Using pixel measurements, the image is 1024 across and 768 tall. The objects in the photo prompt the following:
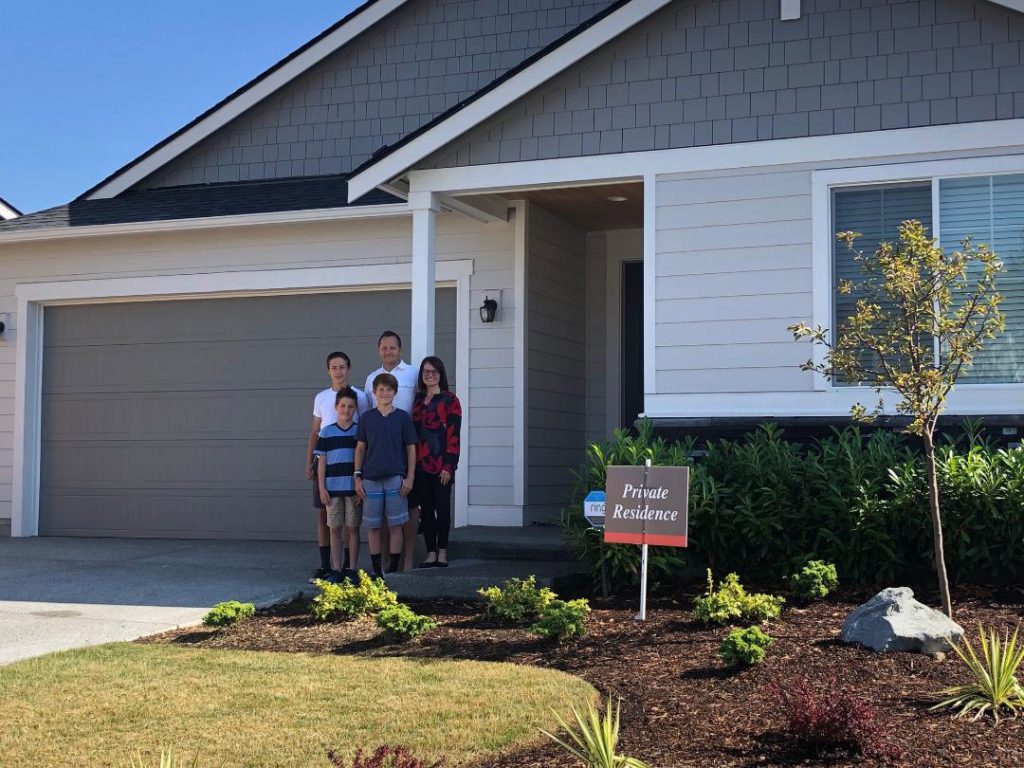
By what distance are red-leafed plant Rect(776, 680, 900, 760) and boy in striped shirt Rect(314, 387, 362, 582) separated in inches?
180

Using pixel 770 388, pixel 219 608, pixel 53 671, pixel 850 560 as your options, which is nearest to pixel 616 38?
pixel 770 388

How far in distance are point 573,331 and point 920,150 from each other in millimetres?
4144

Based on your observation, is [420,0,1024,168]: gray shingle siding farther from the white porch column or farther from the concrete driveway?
the concrete driveway

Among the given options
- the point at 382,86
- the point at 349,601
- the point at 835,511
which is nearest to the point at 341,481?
the point at 349,601

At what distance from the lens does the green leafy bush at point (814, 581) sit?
7.15 metres

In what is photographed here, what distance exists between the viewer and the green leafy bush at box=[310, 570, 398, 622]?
734 centimetres

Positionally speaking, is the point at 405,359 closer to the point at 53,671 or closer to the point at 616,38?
the point at 616,38

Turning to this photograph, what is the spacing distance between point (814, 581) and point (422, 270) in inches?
165

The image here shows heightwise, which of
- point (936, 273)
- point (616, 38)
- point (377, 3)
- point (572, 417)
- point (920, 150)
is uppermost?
point (377, 3)

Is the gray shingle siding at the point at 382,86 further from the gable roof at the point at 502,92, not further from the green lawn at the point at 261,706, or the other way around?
the green lawn at the point at 261,706

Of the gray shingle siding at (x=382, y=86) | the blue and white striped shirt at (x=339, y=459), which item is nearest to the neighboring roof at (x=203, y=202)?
the gray shingle siding at (x=382, y=86)

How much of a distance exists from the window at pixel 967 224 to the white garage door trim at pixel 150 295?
3.77 meters

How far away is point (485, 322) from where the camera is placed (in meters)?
11.0

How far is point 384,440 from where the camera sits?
27.8 feet
